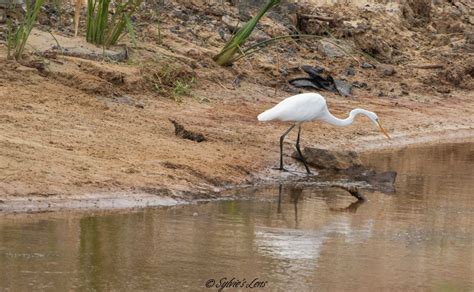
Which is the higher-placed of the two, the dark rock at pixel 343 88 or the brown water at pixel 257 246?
the dark rock at pixel 343 88

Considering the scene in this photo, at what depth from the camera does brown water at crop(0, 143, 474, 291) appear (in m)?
7.02

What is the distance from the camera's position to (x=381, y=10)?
754 inches

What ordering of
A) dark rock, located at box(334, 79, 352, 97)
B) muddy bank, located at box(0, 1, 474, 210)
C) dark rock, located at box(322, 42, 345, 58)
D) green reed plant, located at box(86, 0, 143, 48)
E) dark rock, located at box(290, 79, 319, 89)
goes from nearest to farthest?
muddy bank, located at box(0, 1, 474, 210)
green reed plant, located at box(86, 0, 143, 48)
dark rock, located at box(290, 79, 319, 89)
dark rock, located at box(334, 79, 352, 97)
dark rock, located at box(322, 42, 345, 58)

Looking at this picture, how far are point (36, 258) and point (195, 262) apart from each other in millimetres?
1020

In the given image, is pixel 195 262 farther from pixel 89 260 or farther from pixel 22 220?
pixel 22 220

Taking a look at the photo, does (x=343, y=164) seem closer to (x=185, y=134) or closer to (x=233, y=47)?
(x=185, y=134)

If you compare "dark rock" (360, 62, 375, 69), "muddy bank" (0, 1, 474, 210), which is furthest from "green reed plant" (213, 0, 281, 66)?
"dark rock" (360, 62, 375, 69)

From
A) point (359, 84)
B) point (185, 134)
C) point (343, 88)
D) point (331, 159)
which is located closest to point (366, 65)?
point (359, 84)

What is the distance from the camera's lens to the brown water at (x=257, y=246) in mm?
7023

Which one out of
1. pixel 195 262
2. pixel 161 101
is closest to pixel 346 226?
pixel 195 262

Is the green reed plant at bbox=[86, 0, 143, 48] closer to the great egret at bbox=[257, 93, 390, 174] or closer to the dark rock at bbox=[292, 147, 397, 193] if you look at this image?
the great egret at bbox=[257, 93, 390, 174]

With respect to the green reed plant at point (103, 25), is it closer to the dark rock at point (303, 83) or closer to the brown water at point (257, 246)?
the dark rock at point (303, 83)

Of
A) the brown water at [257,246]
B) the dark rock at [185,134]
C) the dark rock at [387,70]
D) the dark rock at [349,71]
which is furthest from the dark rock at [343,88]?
the brown water at [257,246]

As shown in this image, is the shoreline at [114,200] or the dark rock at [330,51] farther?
the dark rock at [330,51]
